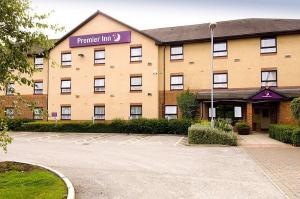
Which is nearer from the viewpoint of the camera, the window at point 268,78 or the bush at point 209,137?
the bush at point 209,137

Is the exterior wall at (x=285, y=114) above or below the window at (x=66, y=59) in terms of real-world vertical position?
below

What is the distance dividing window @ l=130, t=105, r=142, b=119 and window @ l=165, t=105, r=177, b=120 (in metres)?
2.62

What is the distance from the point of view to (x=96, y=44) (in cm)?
3328

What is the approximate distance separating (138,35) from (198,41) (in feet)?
19.4

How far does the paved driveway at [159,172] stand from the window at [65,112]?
56.8 ft

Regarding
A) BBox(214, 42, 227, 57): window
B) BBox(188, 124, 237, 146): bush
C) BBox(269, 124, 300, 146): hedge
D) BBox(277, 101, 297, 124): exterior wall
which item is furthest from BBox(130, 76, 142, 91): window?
BBox(188, 124, 237, 146): bush

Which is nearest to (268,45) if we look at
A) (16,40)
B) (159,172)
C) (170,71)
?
(170,71)

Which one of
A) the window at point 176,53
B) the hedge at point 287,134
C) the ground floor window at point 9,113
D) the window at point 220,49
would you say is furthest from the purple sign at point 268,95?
the ground floor window at point 9,113

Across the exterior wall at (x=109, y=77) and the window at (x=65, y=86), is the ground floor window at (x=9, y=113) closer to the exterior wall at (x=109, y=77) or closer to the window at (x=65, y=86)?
the exterior wall at (x=109, y=77)

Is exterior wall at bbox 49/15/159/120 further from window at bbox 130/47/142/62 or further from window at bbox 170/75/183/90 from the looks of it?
window at bbox 170/75/183/90

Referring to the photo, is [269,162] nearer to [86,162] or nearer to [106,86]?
[86,162]

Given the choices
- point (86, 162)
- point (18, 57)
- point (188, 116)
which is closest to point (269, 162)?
point (86, 162)

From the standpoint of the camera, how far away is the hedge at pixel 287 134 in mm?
18047

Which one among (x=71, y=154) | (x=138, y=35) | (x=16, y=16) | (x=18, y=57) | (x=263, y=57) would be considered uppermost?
(x=138, y=35)
